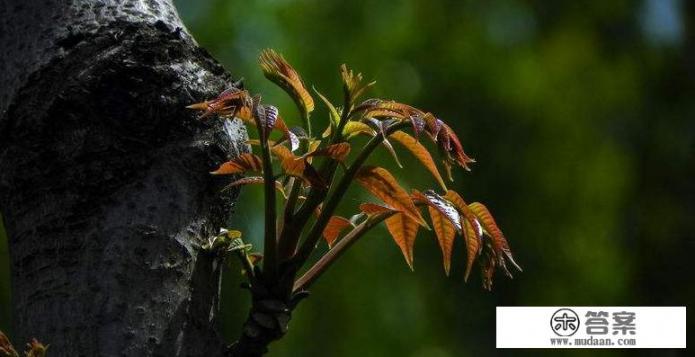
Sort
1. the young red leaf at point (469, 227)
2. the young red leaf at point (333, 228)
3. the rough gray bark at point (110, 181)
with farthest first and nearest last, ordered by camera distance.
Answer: the young red leaf at point (333, 228)
the young red leaf at point (469, 227)
the rough gray bark at point (110, 181)

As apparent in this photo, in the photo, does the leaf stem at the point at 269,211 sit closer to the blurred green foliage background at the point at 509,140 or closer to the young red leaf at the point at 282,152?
the young red leaf at the point at 282,152

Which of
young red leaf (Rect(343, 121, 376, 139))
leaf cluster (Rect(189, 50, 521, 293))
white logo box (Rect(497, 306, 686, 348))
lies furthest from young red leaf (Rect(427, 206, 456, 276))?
white logo box (Rect(497, 306, 686, 348))

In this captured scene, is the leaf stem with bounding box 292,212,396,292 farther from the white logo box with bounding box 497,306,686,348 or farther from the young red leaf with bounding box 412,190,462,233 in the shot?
the white logo box with bounding box 497,306,686,348


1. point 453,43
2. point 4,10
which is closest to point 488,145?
point 453,43

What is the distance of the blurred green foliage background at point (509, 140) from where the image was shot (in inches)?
264

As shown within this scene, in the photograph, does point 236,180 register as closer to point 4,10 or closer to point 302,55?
point 4,10

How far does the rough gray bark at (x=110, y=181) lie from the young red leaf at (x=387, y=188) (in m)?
0.13

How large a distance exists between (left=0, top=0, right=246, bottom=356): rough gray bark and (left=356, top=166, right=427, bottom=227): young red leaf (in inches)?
5.1

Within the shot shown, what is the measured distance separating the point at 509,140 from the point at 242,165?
6.85 m

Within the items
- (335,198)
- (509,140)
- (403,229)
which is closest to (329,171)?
(335,198)

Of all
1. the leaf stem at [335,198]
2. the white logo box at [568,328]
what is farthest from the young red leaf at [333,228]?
the white logo box at [568,328]

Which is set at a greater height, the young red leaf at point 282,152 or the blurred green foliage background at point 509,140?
the blurred green foliage background at point 509,140

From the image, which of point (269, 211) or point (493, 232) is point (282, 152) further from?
point (493, 232)

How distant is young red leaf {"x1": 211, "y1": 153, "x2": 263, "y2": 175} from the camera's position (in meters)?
0.93
